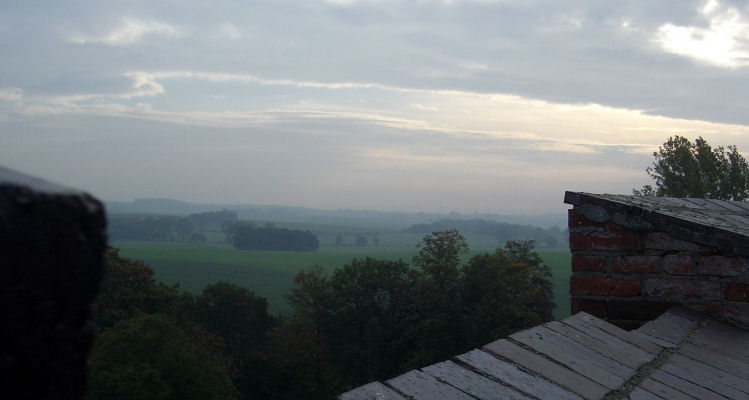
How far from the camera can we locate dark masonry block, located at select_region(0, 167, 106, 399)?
2.60ft

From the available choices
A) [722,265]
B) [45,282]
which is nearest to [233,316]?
[722,265]

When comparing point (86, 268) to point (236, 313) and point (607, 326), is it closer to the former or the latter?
point (607, 326)

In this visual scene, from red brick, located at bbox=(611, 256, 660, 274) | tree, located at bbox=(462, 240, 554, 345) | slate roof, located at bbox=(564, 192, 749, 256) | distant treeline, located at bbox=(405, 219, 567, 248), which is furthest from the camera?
distant treeline, located at bbox=(405, 219, 567, 248)

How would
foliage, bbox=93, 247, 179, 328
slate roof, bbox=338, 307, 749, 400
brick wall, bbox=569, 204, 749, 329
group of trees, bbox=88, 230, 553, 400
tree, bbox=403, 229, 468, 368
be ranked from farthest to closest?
tree, bbox=403, 229, 468, 368
group of trees, bbox=88, 230, 553, 400
foliage, bbox=93, 247, 179, 328
brick wall, bbox=569, 204, 749, 329
slate roof, bbox=338, 307, 749, 400

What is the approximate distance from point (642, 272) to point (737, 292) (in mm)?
702

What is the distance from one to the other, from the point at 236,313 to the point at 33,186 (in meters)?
43.3

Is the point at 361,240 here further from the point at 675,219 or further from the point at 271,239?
the point at 675,219

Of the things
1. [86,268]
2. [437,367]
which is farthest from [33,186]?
[437,367]

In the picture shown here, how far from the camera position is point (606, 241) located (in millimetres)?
5148

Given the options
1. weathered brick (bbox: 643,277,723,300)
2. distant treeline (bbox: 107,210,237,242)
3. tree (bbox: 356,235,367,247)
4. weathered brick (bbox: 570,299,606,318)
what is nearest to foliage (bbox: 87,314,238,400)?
weathered brick (bbox: 570,299,606,318)

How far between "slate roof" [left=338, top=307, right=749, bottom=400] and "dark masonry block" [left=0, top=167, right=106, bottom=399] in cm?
139

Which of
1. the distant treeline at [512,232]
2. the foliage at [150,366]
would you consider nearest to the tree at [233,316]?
the foliage at [150,366]

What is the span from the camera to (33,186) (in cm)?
81

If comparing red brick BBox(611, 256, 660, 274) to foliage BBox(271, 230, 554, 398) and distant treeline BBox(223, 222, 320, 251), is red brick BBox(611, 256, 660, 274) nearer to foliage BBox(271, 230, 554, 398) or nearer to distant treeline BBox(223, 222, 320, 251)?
foliage BBox(271, 230, 554, 398)
